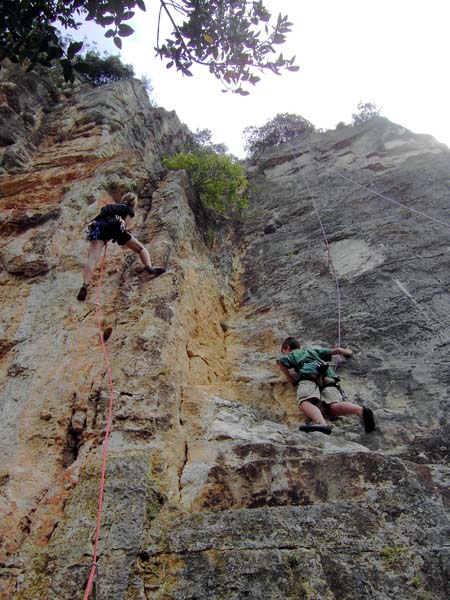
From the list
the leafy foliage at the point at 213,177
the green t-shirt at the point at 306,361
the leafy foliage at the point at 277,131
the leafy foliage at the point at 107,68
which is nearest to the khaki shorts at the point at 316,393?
the green t-shirt at the point at 306,361

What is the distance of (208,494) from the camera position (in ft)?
11.4

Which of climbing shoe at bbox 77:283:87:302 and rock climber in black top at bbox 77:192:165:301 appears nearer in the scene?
climbing shoe at bbox 77:283:87:302

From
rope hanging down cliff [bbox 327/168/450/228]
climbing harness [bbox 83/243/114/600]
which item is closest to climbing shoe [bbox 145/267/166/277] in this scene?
climbing harness [bbox 83/243/114/600]

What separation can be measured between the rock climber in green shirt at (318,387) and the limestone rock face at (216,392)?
0.65ft

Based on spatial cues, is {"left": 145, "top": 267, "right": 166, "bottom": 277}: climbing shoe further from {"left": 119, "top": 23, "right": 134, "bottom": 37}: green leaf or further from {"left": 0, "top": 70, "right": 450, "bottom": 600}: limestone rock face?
{"left": 119, "top": 23, "right": 134, "bottom": 37}: green leaf

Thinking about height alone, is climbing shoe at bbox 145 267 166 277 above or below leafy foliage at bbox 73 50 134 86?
below

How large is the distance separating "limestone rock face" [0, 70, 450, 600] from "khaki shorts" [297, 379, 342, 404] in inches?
10.5

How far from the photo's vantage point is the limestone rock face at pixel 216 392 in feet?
9.32

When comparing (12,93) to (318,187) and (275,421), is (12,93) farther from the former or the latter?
(275,421)

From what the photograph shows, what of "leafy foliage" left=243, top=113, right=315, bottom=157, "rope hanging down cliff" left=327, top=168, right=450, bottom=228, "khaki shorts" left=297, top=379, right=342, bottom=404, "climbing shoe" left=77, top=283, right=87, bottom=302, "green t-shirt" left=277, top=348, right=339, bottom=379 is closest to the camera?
"khaki shorts" left=297, top=379, right=342, bottom=404

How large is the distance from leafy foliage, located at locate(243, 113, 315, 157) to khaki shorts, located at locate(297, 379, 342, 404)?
38.9 feet

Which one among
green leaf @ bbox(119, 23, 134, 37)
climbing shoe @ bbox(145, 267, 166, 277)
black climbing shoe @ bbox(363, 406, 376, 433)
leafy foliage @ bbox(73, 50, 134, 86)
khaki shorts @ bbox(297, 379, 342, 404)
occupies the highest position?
leafy foliage @ bbox(73, 50, 134, 86)

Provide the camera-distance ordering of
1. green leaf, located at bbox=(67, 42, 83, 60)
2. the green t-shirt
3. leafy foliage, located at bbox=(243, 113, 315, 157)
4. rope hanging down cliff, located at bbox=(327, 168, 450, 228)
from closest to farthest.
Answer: green leaf, located at bbox=(67, 42, 83, 60)
the green t-shirt
rope hanging down cliff, located at bbox=(327, 168, 450, 228)
leafy foliage, located at bbox=(243, 113, 315, 157)

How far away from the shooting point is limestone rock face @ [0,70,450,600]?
9.32 ft
